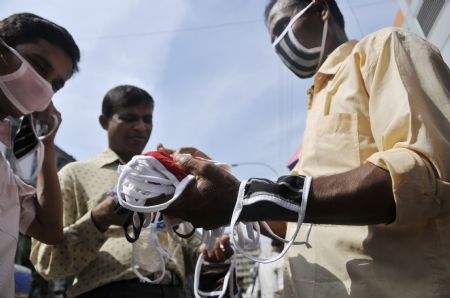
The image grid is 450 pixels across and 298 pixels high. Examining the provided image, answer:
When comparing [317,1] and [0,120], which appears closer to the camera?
[317,1]

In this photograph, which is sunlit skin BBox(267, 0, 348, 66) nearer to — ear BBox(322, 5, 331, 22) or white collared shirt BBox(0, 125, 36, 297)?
ear BBox(322, 5, 331, 22)

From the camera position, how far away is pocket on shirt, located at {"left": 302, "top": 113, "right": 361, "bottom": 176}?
116 centimetres

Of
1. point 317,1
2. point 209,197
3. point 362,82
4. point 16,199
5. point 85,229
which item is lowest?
point 85,229

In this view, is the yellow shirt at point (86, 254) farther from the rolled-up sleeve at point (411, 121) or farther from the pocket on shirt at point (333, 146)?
the rolled-up sleeve at point (411, 121)

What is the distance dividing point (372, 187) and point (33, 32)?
189 centimetres

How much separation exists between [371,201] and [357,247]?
0.80ft

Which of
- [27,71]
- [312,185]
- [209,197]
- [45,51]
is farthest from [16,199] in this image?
[312,185]

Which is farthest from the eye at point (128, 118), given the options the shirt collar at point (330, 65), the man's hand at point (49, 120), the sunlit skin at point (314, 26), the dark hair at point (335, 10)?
the shirt collar at point (330, 65)

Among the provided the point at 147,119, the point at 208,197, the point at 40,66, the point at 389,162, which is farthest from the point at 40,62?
the point at 389,162

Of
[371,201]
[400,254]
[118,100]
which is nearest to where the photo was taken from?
[371,201]

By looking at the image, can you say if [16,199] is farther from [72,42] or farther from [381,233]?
[381,233]

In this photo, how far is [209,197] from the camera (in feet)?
3.12

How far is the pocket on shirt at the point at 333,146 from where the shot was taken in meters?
1.16

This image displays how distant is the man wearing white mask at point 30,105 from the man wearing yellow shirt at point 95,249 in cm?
13
